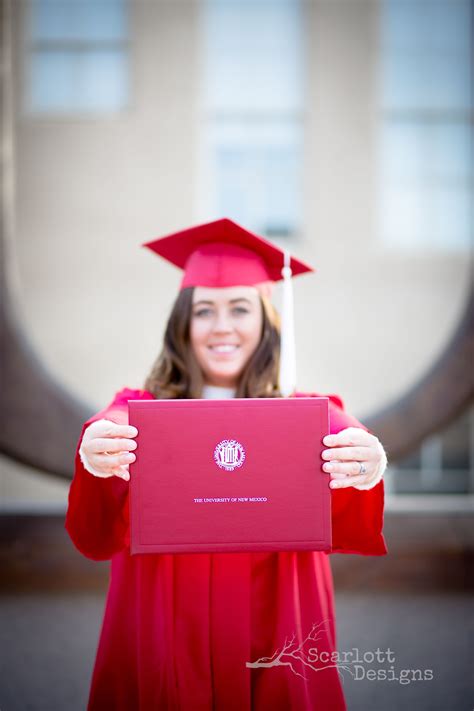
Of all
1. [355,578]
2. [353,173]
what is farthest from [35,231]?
[355,578]

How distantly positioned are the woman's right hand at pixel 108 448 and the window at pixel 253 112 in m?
5.20

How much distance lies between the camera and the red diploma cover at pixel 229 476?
127 centimetres

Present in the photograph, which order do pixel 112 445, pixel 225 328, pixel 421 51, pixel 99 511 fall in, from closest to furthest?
pixel 112 445 → pixel 99 511 → pixel 225 328 → pixel 421 51

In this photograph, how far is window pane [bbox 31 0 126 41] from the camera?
20.6ft

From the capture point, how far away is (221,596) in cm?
150

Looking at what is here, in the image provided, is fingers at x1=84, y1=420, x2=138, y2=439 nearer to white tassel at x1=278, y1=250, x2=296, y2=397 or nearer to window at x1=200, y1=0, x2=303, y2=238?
white tassel at x1=278, y1=250, x2=296, y2=397

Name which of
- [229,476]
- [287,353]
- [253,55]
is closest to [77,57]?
[253,55]

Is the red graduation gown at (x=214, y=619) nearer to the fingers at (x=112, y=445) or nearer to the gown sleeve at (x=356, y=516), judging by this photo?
the gown sleeve at (x=356, y=516)

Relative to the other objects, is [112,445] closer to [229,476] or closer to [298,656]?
[229,476]

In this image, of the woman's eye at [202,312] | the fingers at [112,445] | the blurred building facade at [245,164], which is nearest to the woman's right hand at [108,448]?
the fingers at [112,445]

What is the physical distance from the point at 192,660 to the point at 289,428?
619mm

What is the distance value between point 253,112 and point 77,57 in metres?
1.82

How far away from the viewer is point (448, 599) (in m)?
2.28

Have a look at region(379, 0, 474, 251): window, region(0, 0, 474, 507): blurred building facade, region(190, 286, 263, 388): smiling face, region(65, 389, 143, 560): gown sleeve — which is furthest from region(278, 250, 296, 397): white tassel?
region(379, 0, 474, 251): window
